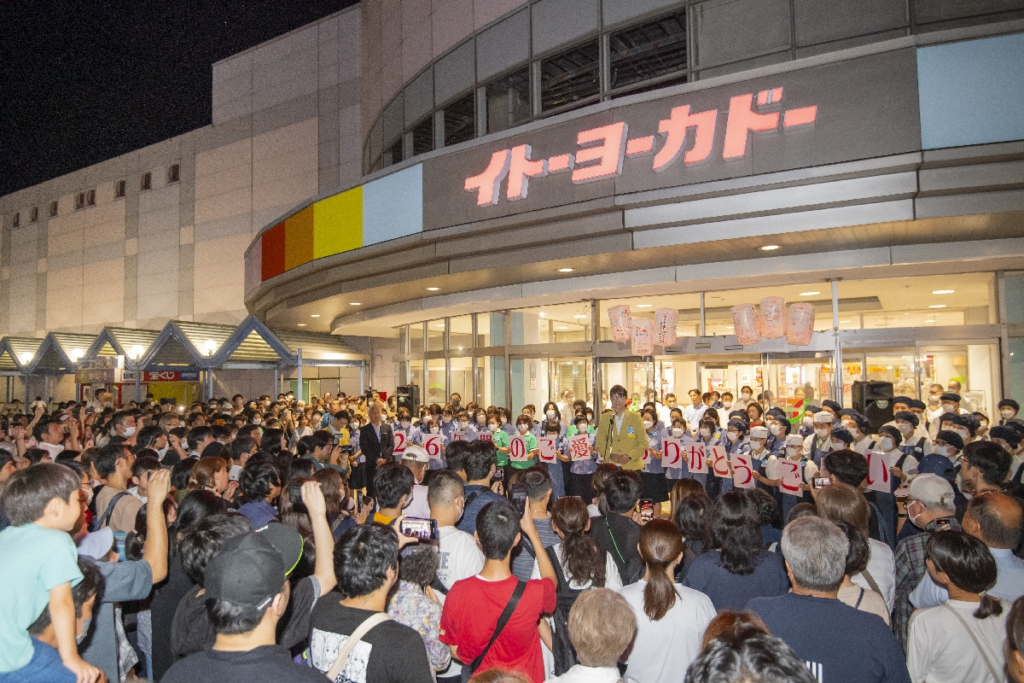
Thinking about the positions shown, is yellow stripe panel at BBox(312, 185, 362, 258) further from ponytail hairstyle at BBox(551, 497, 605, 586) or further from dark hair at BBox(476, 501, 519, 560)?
dark hair at BBox(476, 501, 519, 560)

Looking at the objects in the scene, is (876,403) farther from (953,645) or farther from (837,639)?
(837,639)

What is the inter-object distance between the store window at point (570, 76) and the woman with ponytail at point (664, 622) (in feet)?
36.9

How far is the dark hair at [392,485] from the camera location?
4.80 m

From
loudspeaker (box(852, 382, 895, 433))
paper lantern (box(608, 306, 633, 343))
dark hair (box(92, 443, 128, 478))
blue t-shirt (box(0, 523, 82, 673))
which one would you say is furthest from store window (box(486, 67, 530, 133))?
blue t-shirt (box(0, 523, 82, 673))

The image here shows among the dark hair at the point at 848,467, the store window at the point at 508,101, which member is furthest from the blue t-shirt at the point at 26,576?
the store window at the point at 508,101

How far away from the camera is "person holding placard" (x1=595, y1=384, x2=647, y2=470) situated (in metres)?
10.5

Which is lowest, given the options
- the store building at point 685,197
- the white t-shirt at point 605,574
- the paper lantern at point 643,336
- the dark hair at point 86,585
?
the white t-shirt at point 605,574

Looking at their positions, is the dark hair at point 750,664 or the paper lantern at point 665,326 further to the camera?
the paper lantern at point 665,326

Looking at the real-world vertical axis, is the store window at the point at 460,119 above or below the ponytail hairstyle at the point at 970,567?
above

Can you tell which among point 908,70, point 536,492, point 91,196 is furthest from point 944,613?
point 91,196

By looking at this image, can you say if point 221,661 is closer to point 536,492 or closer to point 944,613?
point 536,492

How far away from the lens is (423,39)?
16.9 meters

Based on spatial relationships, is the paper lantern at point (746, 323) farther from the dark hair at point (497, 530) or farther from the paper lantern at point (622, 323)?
the dark hair at point (497, 530)

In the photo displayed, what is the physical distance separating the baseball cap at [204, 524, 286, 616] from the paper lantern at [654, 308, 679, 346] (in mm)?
11323
